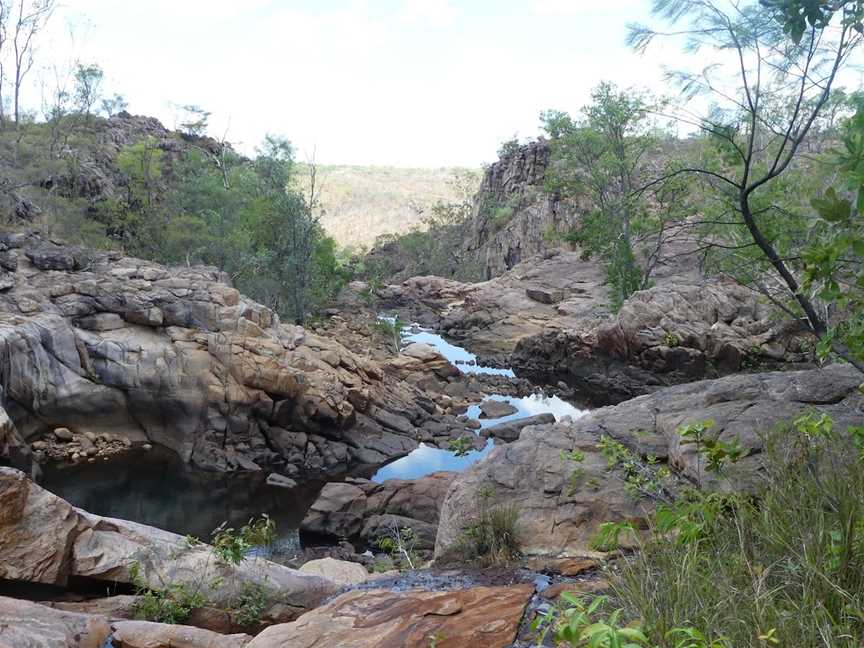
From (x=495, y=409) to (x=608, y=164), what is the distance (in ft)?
37.3

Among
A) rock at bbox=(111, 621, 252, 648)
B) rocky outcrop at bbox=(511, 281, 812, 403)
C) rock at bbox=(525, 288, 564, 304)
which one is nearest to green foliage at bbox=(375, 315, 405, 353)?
rocky outcrop at bbox=(511, 281, 812, 403)

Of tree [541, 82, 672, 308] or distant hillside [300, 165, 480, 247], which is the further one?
distant hillside [300, 165, 480, 247]

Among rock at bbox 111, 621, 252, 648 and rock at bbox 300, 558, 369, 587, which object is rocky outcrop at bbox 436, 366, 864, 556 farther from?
rock at bbox 300, 558, 369, 587

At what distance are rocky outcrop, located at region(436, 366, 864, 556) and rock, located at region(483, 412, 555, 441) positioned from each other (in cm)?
767

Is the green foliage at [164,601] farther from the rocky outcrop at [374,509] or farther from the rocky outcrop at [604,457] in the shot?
the rocky outcrop at [374,509]

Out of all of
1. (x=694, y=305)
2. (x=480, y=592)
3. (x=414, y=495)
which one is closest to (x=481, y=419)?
(x=414, y=495)

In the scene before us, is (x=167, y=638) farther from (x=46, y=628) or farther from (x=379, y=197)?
(x=379, y=197)

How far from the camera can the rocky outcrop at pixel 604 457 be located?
509 centimetres

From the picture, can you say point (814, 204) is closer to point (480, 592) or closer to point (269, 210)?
point (480, 592)

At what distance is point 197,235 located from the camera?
915 inches

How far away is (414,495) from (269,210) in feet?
59.9

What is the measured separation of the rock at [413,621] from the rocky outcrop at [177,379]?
9.18m

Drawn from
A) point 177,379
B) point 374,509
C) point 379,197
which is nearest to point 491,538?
point 374,509

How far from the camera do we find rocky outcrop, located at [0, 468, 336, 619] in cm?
527
